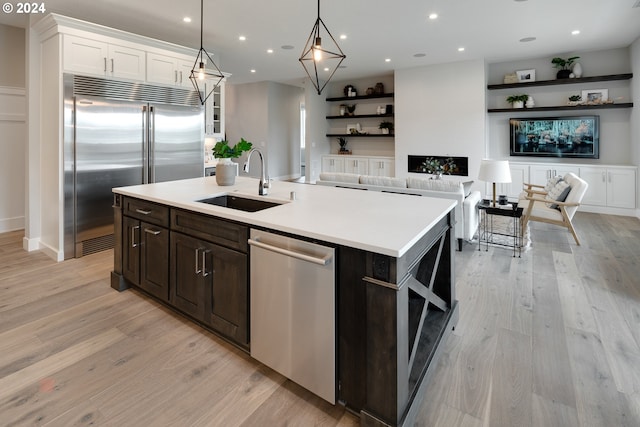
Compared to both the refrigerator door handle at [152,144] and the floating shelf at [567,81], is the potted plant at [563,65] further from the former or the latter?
the refrigerator door handle at [152,144]

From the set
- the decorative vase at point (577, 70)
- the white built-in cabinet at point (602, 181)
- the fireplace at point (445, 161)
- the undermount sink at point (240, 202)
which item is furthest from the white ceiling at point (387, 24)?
the undermount sink at point (240, 202)

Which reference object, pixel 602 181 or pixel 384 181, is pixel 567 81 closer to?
pixel 602 181

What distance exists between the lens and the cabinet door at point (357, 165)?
8734 millimetres

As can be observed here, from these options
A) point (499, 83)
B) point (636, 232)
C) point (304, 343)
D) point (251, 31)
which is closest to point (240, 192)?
point (304, 343)

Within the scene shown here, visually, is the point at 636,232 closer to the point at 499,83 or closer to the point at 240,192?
the point at 499,83

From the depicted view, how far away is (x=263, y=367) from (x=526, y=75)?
737 centimetres

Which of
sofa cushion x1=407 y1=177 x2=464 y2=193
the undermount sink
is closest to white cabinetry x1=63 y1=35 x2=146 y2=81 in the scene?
the undermount sink

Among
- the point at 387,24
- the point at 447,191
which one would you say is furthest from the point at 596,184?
the point at 387,24

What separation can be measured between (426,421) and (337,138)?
28.2ft

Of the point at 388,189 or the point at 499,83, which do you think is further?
the point at 499,83

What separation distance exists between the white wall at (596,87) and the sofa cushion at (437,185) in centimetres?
388

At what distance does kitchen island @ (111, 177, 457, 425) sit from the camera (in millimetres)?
1466

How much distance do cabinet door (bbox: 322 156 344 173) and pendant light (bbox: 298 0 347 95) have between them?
215 cm

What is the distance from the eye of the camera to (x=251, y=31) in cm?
507
